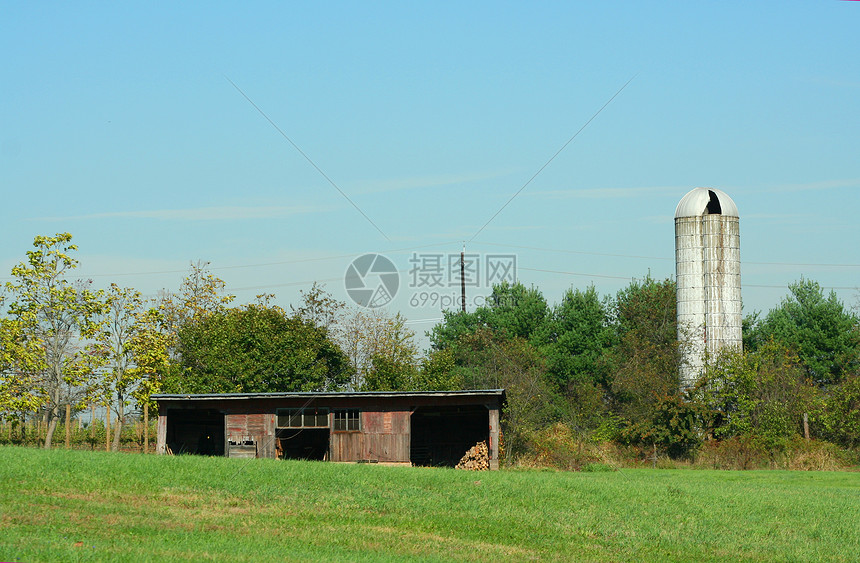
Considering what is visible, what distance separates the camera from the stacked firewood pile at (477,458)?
123 ft

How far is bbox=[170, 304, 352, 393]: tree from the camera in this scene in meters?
49.3

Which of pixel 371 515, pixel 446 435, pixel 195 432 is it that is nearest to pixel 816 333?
pixel 446 435

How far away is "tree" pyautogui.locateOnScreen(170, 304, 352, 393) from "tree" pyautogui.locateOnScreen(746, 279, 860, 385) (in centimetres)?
3238

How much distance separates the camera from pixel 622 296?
7488cm

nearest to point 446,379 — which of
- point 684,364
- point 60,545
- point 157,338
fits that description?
point 684,364

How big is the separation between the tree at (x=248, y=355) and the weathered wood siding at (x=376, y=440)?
15.2 m

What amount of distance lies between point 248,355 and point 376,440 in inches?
666

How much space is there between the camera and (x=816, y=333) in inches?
2594

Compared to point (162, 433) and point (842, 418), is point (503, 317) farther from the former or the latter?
point (162, 433)

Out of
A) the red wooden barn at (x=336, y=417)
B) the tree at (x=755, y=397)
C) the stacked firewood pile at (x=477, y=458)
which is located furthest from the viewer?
the tree at (x=755, y=397)

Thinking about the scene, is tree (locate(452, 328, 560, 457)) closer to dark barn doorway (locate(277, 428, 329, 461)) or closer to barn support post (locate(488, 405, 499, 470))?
dark barn doorway (locate(277, 428, 329, 461))

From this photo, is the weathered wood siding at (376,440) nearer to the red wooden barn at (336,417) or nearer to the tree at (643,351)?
the red wooden barn at (336,417)

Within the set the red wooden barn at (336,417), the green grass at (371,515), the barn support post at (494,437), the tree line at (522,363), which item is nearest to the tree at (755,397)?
the tree line at (522,363)

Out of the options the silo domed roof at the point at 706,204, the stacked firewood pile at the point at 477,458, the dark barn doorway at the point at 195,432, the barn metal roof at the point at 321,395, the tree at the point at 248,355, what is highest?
the silo domed roof at the point at 706,204
